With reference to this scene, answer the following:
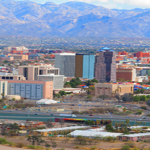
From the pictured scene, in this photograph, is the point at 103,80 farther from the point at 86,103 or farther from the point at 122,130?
the point at 122,130

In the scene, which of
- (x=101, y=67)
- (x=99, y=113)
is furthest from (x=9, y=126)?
(x=101, y=67)

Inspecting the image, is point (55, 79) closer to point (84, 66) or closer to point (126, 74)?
point (84, 66)

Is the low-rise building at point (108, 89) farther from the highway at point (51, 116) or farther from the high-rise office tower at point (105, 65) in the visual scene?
the highway at point (51, 116)

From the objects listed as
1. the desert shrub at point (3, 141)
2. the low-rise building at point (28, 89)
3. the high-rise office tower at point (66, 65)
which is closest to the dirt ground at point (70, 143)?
the desert shrub at point (3, 141)

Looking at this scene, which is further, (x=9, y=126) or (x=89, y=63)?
(x=89, y=63)

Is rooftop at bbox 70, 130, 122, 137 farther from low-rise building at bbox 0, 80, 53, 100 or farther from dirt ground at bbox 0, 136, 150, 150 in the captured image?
low-rise building at bbox 0, 80, 53, 100

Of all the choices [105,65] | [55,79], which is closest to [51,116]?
[55,79]

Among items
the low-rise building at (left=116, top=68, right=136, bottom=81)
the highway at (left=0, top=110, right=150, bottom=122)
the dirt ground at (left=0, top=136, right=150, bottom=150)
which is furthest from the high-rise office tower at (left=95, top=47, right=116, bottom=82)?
the dirt ground at (left=0, top=136, right=150, bottom=150)
